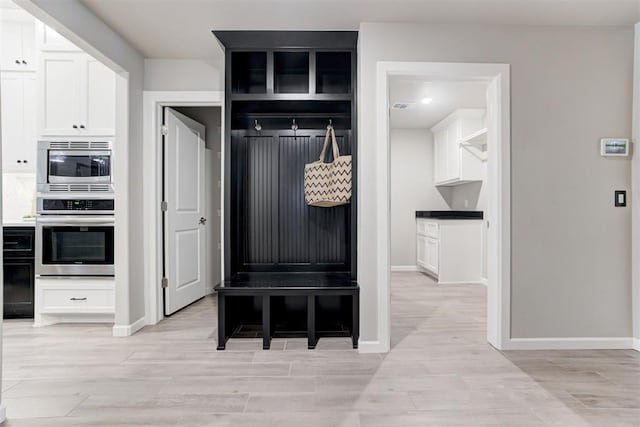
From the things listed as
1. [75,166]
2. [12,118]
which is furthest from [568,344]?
[12,118]

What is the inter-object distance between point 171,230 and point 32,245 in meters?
1.26

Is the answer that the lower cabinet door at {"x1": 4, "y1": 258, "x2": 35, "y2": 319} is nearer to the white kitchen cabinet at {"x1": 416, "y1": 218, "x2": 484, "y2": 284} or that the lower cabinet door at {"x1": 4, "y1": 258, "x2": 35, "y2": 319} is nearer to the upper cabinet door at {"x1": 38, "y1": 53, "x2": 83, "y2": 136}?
the upper cabinet door at {"x1": 38, "y1": 53, "x2": 83, "y2": 136}

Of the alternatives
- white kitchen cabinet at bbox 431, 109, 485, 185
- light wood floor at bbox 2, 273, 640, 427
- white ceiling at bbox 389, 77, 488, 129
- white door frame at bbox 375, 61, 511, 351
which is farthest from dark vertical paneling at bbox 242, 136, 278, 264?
white kitchen cabinet at bbox 431, 109, 485, 185

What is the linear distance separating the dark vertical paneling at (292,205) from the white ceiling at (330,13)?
0.95 metres

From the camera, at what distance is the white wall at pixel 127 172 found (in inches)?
112

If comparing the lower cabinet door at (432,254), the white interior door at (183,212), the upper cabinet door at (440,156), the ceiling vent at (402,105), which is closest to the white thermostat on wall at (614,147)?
the ceiling vent at (402,105)

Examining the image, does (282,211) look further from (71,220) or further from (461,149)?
(461,149)

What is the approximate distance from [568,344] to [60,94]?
4.69 meters

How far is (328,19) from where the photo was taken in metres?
2.57

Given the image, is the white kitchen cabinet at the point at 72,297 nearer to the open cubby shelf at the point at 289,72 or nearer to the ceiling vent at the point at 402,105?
the open cubby shelf at the point at 289,72

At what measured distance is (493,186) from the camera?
2.74 m

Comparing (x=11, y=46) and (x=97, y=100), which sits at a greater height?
(x=11, y=46)

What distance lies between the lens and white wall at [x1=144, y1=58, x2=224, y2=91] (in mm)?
3324

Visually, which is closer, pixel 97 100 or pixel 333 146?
pixel 333 146
